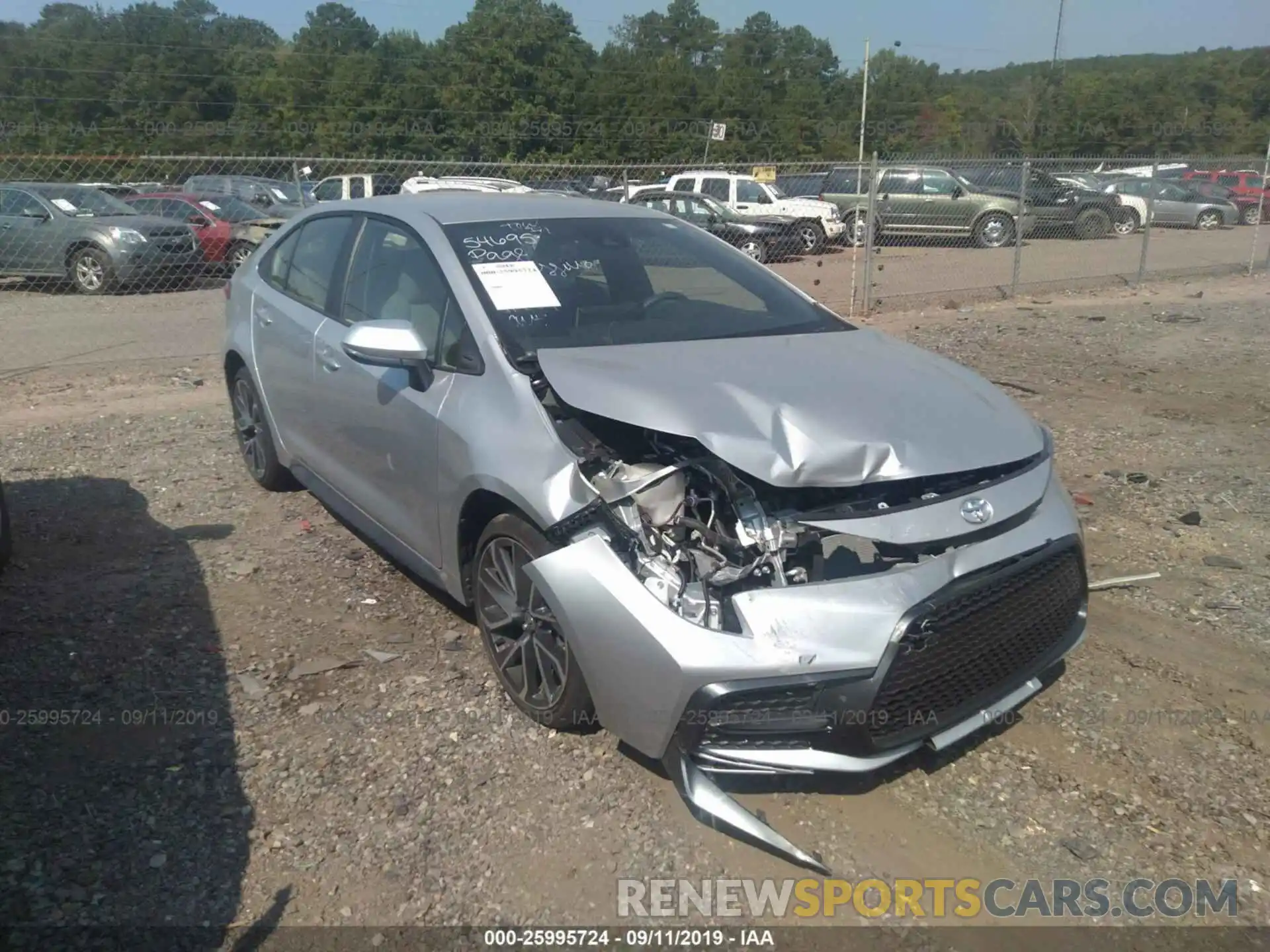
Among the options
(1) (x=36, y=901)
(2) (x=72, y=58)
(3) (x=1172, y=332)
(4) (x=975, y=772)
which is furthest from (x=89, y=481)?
(2) (x=72, y=58)

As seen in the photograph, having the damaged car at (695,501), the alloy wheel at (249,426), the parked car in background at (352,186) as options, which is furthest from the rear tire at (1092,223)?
the alloy wheel at (249,426)

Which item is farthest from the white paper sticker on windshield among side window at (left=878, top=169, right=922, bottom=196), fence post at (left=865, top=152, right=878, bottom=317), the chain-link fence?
side window at (left=878, top=169, right=922, bottom=196)

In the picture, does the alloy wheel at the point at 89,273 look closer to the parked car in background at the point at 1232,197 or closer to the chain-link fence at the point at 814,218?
the chain-link fence at the point at 814,218

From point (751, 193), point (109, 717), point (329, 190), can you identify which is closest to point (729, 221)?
point (751, 193)

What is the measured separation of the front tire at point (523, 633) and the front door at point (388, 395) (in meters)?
0.37

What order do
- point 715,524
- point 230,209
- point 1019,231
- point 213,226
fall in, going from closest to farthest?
point 715,524 → point 1019,231 → point 213,226 → point 230,209

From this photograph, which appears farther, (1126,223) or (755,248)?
(1126,223)

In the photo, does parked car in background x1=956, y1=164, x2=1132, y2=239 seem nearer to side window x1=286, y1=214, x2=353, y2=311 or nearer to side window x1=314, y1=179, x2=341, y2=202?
side window x1=314, y1=179, x2=341, y2=202

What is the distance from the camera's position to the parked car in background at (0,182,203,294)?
14.8 m

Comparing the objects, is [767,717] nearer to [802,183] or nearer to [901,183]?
[901,183]

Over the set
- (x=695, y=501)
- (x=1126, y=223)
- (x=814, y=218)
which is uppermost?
(x=695, y=501)

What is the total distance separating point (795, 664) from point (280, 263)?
154 inches

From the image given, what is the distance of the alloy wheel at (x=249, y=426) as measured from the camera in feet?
19.5

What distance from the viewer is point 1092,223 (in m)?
21.2
